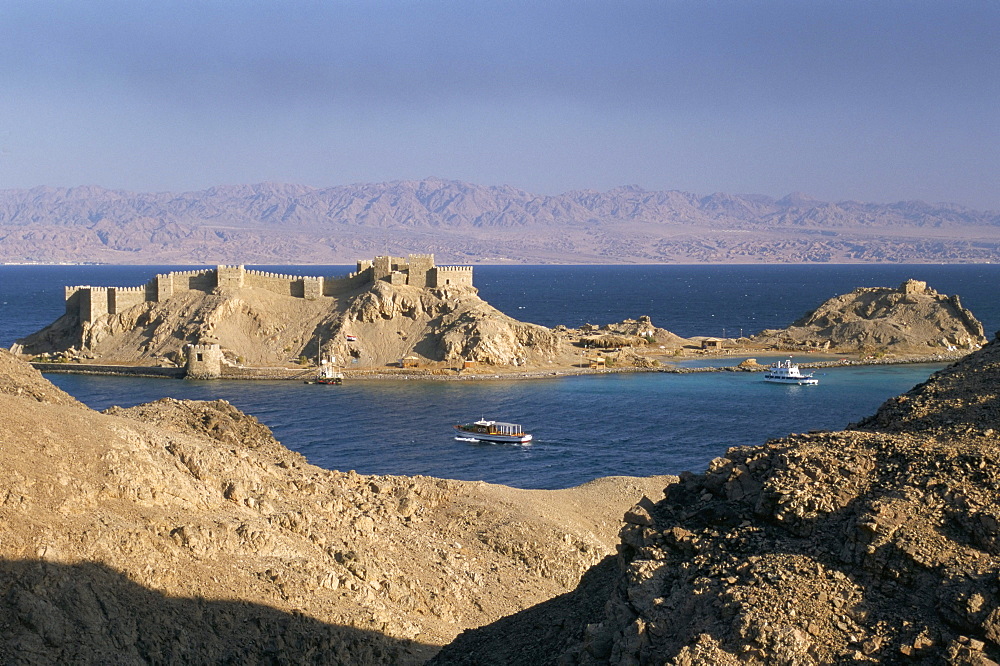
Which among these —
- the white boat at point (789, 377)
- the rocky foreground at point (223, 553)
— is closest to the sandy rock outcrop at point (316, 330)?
the white boat at point (789, 377)

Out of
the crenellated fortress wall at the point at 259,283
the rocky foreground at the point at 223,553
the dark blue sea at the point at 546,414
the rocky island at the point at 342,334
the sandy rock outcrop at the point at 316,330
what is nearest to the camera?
the rocky foreground at the point at 223,553

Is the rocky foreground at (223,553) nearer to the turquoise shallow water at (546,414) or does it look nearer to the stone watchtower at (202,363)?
the turquoise shallow water at (546,414)

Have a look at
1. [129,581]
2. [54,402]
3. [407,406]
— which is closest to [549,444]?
[407,406]

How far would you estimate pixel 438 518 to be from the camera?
78.3 feet

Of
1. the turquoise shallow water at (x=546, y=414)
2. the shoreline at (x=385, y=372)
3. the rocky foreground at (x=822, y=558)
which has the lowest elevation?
the turquoise shallow water at (x=546, y=414)

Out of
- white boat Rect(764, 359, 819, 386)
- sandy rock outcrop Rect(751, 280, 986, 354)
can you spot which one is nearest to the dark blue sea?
white boat Rect(764, 359, 819, 386)

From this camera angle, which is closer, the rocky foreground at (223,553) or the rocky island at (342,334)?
the rocky foreground at (223,553)

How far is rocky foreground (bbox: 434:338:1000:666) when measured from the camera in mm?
10570

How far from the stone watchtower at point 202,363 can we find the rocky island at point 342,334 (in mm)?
77

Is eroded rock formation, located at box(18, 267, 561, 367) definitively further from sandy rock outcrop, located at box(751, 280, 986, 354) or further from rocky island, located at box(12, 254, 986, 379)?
sandy rock outcrop, located at box(751, 280, 986, 354)

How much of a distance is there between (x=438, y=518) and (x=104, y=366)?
5358cm

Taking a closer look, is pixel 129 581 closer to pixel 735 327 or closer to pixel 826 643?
pixel 826 643

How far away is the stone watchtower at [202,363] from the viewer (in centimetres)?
6838

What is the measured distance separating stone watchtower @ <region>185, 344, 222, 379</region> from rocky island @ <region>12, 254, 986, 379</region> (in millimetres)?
77
